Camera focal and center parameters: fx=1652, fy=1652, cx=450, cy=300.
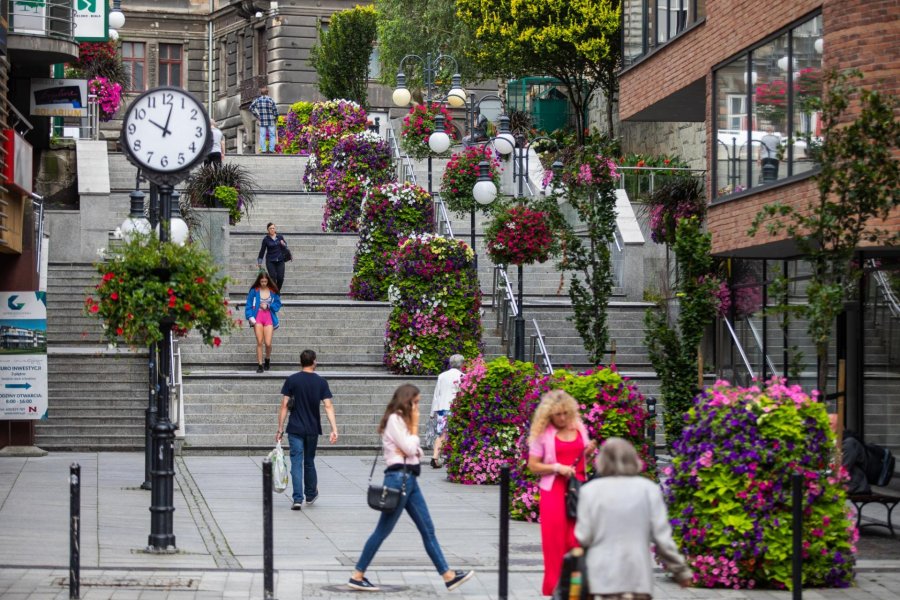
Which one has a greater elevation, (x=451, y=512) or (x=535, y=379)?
(x=535, y=379)

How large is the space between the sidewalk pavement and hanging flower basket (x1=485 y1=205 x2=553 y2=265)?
5662 mm

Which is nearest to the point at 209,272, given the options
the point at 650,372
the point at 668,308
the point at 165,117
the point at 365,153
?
the point at 165,117

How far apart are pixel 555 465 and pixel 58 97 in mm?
19697

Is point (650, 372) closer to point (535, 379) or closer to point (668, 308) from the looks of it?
point (668, 308)

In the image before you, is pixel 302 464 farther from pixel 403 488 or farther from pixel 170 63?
pixel 170 63

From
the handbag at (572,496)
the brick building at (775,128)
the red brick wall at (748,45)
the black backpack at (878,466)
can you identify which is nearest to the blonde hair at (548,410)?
the handbag at (572,496)

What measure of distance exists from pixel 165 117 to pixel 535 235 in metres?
11.6

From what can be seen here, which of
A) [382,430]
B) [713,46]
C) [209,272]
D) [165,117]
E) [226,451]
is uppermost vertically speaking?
[713,46]

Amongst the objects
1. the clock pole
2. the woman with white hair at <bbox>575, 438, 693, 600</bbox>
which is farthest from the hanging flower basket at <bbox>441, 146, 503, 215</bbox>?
the woman with white hair at <bbox>575, 438, 693, 600</bbox>

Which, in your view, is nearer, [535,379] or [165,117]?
[165,117]

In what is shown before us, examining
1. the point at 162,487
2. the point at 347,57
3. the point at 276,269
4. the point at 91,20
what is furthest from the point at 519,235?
the point at 347,57

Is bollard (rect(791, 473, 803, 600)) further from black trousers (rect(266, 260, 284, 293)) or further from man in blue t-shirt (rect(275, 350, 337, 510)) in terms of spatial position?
black trousers (rect(266, 260, 284, 293))

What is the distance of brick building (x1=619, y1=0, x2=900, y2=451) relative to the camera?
63.4 feet

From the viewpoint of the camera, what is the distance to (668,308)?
103 ft
